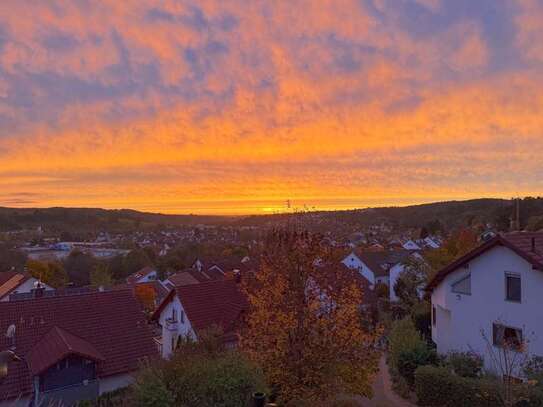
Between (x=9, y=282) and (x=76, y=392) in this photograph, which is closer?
(x=76, y=392)

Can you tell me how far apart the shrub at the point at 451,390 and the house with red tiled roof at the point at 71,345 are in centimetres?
1030

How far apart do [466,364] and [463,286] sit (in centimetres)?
329

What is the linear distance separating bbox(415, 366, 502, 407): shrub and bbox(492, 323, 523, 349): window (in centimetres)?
281

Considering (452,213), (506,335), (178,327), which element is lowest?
(178,327)

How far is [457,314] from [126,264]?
202ft

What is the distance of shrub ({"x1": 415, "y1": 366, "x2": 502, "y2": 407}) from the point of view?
14027mm

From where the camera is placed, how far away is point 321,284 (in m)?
13.2

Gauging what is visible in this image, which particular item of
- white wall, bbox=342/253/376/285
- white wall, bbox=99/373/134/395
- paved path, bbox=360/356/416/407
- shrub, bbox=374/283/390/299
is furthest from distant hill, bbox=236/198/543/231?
white wall, bbox=99/373/134/395

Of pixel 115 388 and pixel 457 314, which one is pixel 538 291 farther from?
pixel 115 388

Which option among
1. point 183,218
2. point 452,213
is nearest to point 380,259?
point 452,213

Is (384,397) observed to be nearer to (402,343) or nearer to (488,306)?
(402,343)

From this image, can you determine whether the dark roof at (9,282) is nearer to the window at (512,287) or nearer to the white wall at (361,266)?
the white wall at (361,266)

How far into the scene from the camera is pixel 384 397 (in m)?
18.5

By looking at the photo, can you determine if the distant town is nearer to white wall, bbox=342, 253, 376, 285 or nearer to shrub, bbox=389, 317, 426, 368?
shrub, bbox=389, 317, 426, 368
